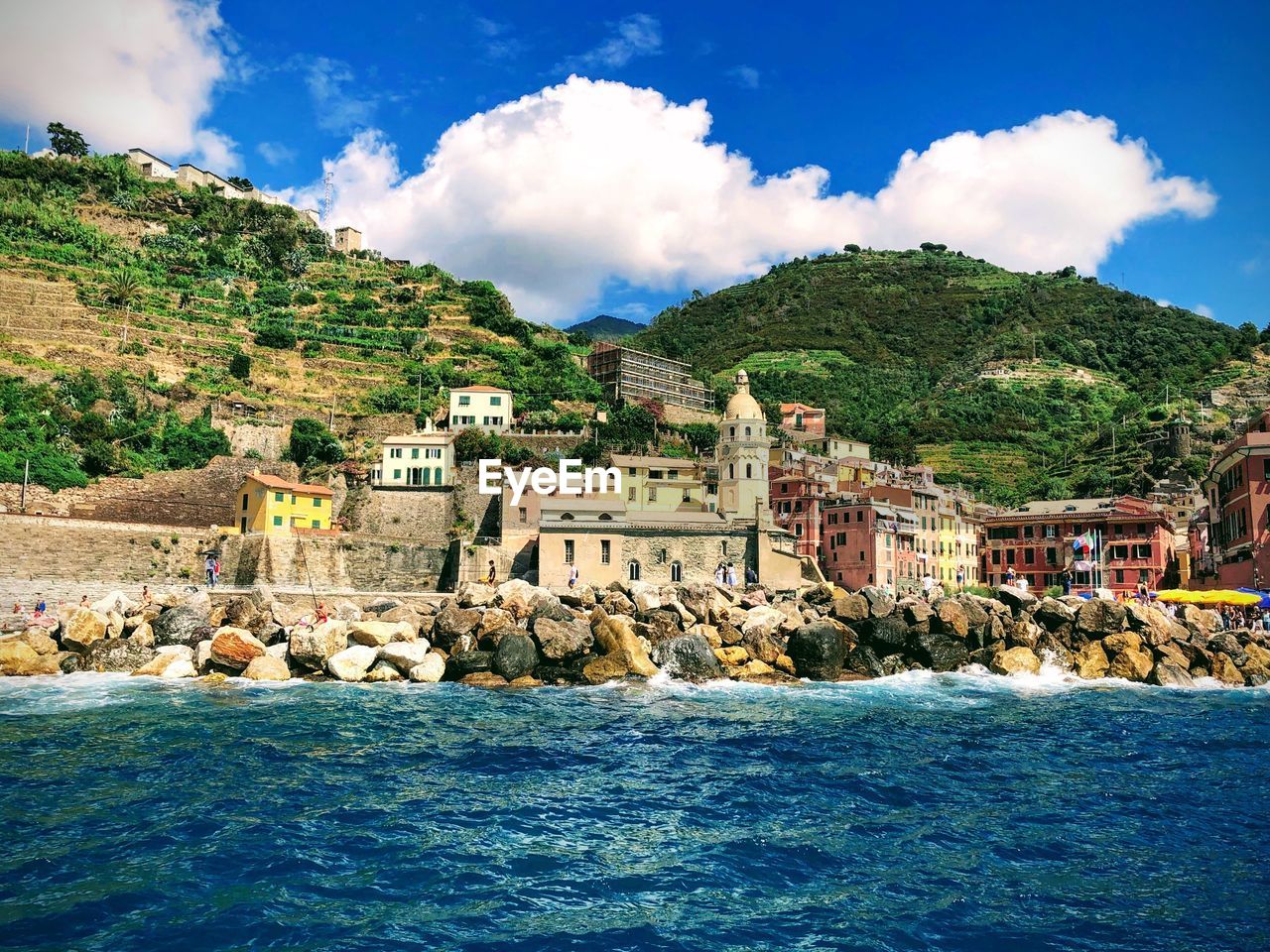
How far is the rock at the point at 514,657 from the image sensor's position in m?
27.2

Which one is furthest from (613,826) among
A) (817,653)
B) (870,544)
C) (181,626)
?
(870,544)

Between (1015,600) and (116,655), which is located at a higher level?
(1015,600)

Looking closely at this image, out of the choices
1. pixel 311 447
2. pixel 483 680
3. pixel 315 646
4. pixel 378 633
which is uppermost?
pixel 311 447

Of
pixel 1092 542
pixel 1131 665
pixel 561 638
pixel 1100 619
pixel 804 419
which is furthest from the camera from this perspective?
pixel 804 419

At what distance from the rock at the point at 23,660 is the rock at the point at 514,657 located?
12745 millimetres

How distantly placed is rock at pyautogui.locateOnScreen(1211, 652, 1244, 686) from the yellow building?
135ft

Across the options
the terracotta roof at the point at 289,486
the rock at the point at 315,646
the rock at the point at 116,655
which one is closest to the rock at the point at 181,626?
the rock at the point at 116,655

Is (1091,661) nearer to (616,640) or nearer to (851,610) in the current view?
(851,610)

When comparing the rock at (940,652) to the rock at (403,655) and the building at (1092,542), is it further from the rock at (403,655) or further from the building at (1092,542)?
the building at (1092,542)

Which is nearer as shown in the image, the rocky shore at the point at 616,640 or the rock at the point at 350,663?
the rock at the point at 350,663

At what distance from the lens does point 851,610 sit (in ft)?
108

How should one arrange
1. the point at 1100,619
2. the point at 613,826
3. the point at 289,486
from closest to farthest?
1. the point at 613,826
2. the point at 1100,619
3. the point at 289,486

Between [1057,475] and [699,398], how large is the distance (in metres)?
34.5

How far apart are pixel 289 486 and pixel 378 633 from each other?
2330cm
